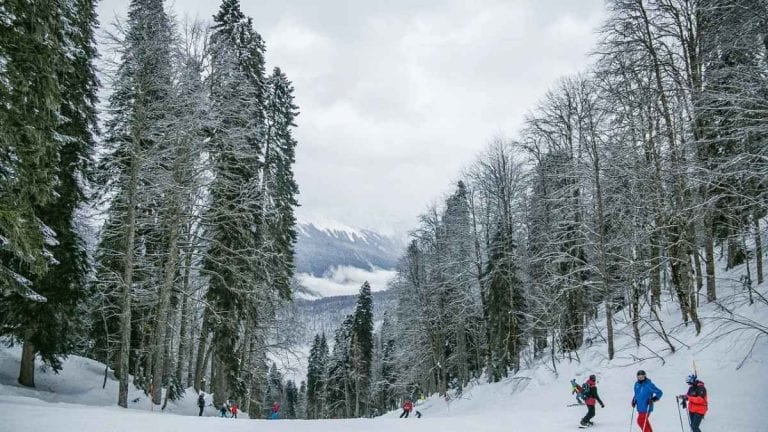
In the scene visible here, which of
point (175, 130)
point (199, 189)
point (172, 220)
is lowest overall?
point (172, 220)

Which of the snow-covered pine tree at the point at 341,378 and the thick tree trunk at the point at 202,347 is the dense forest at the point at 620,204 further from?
the thick tree trunk at the point at 202,347

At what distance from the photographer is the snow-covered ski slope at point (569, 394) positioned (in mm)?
10883

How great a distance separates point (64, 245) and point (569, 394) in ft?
67.1

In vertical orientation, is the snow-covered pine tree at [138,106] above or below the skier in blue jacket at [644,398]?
above

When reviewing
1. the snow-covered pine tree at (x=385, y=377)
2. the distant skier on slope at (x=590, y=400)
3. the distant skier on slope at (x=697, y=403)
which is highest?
the distant skier on slope at (x=697, y=403)

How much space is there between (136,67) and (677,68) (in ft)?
58.4

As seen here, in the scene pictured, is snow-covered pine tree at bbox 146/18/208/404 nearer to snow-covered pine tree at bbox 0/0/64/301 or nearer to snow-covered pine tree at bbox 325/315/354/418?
snow-covered pine tree at bbox 0/0/64/301

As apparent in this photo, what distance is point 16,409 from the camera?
10.6 meters

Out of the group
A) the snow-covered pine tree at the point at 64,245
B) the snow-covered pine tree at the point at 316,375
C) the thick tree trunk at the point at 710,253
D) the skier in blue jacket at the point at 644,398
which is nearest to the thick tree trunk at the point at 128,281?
the snow-covered pine tree at the point at 64,245

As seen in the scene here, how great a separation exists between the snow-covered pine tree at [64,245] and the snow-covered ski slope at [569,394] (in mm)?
1965

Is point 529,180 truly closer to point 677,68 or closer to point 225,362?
point 677,68

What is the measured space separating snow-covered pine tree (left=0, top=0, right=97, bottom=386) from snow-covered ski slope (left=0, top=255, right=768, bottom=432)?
196 centimetres

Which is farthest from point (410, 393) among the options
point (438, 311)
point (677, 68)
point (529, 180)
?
point (677, 68)

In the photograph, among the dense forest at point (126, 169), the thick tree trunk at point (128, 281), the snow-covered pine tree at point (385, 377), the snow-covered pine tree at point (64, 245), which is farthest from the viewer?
the snow-covered pine tree at point (385, 377)
